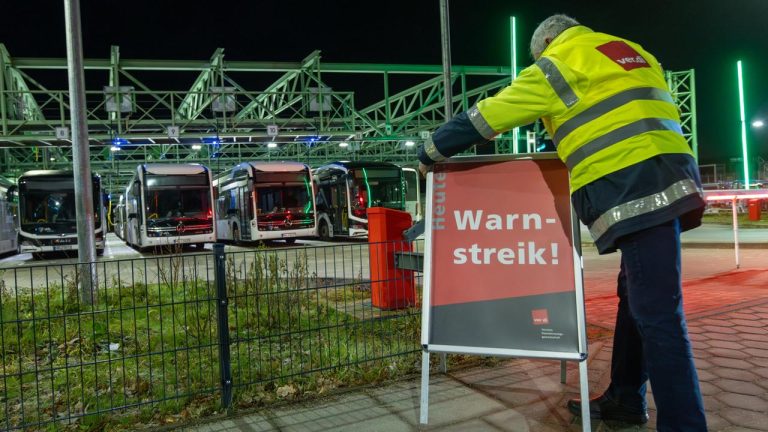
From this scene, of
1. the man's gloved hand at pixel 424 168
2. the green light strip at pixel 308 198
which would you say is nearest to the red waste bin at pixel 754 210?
the green light strip at pixel 308 198

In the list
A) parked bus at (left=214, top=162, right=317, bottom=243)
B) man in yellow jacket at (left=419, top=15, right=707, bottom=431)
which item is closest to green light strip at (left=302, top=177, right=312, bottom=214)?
parked bus at (left=214, top=162, right=317, bottom=243)

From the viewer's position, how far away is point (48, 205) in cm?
1950

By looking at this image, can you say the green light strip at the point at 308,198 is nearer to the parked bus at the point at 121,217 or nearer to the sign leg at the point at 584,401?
the parked bus at the point at 121,217

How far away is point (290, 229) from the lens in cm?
2136

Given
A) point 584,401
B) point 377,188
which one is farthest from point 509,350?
point 377,188

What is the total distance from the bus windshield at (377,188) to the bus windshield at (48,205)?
31.2ft

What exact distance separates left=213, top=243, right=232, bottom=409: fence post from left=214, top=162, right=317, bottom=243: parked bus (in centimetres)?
1724

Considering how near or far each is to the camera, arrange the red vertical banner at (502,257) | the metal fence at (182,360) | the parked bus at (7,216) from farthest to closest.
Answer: the parked bus at (7,216) → the metal fence at (182,360) → the red vertical banner at (502,257)

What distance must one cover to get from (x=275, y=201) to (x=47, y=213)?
7824mm

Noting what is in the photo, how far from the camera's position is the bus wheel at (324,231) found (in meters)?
24.1

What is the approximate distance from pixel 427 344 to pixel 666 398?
1.34 meters

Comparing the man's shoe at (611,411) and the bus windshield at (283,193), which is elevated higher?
the bus windshield at (283,193)

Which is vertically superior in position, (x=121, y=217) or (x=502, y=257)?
(x=121, y=217)

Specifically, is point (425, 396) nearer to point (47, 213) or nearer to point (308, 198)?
point (308, 198)
